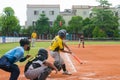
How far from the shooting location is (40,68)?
10461 mm

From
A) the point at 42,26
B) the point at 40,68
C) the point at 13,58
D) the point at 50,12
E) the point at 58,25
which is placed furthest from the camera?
the point at 50,12

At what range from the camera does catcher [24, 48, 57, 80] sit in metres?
10.3

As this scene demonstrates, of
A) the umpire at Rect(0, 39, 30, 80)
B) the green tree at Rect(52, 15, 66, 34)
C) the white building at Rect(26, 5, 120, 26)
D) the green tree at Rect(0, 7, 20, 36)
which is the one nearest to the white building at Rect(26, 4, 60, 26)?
the white building at Rect(26, 5, 120, 26)

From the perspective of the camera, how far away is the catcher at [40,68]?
10347 millimetres

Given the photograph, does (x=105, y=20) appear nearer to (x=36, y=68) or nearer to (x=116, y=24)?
(x=116, y=24)

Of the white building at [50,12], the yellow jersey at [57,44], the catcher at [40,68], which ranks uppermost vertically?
the white building at [50,12]

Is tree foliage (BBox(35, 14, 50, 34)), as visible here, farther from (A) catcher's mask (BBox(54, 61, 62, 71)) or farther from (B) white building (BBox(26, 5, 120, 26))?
(A) catcher's mask (BBox(54, 61, 62, 71))

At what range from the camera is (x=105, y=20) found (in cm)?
9531

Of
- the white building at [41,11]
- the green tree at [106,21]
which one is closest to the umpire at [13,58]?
the green tree at [106,21]

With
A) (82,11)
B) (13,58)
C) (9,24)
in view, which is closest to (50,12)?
(82,11)

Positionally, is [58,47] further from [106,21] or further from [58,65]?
[106,21]

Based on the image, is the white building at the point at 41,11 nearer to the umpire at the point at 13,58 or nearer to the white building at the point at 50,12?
the white building at the point at 50,12

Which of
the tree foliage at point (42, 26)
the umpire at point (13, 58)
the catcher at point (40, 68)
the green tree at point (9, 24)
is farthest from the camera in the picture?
the tree foliage at point (42, 26)

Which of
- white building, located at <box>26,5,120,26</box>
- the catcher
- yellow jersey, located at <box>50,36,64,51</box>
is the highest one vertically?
white building, located at <box>26,5,120,26</box>
